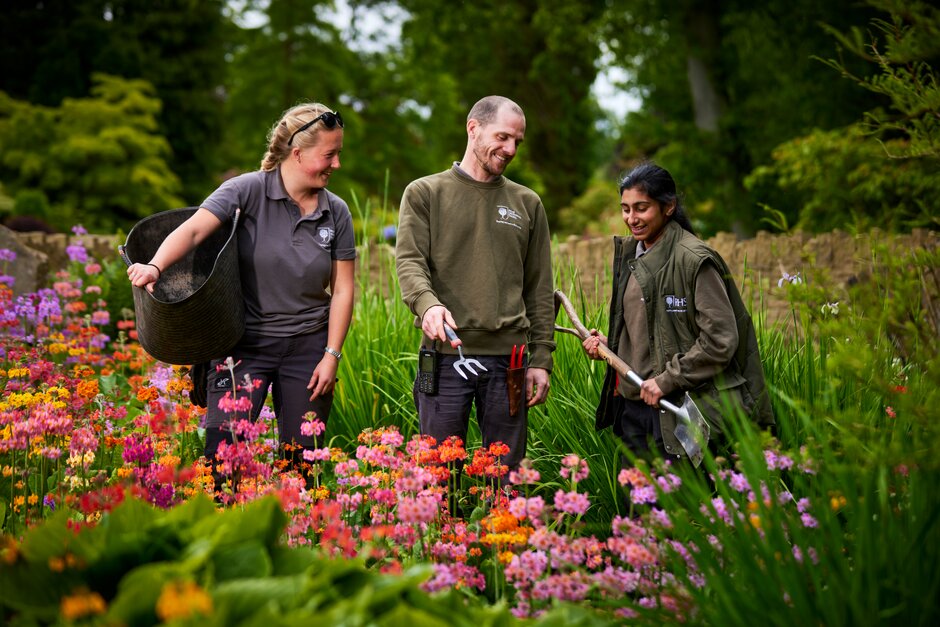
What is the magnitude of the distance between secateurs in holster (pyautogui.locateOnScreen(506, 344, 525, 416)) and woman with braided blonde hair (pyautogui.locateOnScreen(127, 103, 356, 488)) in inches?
27.9

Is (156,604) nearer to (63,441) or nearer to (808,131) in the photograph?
(63,441)

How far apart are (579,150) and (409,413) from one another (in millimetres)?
23491

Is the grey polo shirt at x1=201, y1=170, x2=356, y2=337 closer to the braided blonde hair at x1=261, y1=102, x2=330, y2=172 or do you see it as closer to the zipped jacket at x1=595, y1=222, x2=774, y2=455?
the braided blonde hair at x1=261, y1=102, x2=330, y2=172

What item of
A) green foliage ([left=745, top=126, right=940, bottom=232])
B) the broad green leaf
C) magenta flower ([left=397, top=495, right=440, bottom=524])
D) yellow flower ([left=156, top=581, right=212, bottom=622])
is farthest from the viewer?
green foliage ([left=745, top=126, right=940, bottom=232])

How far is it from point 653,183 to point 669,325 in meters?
0.55

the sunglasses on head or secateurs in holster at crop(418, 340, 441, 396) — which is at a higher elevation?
the sunglasses on head

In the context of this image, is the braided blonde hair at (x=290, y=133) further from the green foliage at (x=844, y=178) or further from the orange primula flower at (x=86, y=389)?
the green foliage at (x=844, y=178)

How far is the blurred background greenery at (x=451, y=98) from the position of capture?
1169cm

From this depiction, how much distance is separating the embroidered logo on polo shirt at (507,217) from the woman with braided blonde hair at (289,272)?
69cm

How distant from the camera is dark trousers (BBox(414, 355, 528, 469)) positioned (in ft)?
11.6

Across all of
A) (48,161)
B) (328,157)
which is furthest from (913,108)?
(48,161)

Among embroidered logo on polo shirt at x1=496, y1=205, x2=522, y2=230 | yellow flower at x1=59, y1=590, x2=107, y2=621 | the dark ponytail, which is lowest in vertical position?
yellow flower at x1=59, y1=590, x2=107, y2=621

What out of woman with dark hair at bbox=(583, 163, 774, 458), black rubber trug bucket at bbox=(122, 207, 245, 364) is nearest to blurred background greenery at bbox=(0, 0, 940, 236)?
woman with dark hair at bbox=(583, 163, 774, 458)

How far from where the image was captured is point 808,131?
12109 mm
